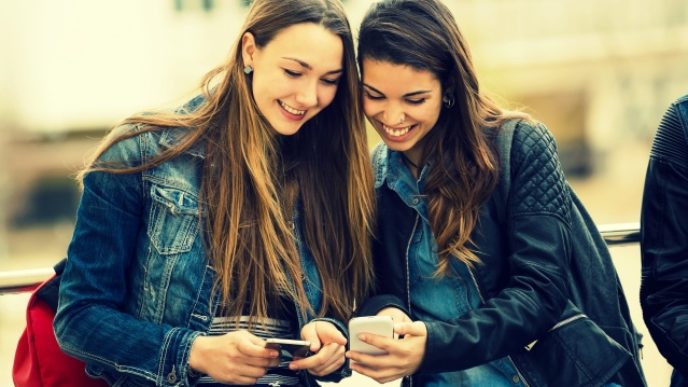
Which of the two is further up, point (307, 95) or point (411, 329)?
point (307, 95)

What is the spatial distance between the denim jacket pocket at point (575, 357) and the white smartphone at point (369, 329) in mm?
425

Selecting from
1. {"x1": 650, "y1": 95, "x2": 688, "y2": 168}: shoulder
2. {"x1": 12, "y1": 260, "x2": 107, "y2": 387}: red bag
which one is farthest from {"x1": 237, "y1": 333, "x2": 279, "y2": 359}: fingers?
{"x1": 650, "y1": 95, "x2": 688, "y2": 168}: shoulder

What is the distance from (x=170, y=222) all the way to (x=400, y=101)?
680 millimetres

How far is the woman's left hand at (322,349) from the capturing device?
2.65m

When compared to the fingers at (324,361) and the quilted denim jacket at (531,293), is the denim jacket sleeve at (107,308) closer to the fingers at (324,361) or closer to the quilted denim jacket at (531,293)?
the fingers at (324,361)

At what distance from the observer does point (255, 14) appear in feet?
9.25

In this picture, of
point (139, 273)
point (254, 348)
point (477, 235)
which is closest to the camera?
point (254, 348)

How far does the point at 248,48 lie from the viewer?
2.83m

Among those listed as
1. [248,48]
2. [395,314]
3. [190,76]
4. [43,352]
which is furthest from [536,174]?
[190,76]

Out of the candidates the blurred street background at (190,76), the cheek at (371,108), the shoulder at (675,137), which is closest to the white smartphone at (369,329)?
the cheek at (371,108)

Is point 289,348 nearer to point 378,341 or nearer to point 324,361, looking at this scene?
point 324,361

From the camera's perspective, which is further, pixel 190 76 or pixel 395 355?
pixel 190 76

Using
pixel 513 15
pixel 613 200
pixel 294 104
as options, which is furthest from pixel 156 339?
pixel 513 15

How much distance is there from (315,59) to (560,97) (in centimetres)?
3962
